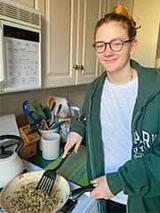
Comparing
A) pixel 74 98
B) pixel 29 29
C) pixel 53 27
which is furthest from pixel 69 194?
pixel 74 98

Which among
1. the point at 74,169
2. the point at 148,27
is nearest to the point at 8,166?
the point at 74,169

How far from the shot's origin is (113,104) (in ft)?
2.76

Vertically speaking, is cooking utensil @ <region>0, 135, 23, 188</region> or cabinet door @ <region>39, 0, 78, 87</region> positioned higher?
cabinet door @ <region>39, 0, 78, 87</region>

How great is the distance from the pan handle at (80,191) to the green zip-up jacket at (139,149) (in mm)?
75

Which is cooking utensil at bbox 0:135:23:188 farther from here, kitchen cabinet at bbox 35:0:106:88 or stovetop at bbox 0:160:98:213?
kitchen cabinet at bbox 35:0:106:88

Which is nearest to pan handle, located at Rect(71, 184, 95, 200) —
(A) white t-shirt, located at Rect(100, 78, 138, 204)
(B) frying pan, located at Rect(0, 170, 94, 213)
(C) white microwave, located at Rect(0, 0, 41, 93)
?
(B) frying pan, located at Rect(0, 170, 94, 213)

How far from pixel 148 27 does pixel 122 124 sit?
1271 mm

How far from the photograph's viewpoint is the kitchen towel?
0.99 meters

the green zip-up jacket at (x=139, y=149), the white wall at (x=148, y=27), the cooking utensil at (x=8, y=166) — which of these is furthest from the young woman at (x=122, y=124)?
the white wall at (x=148, y=27)

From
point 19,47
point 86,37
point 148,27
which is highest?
point 148,27

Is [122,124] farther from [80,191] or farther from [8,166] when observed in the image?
[8,166]

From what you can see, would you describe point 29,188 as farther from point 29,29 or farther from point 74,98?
point 74,98

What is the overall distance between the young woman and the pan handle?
0.06ft

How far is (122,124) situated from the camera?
81 cm
